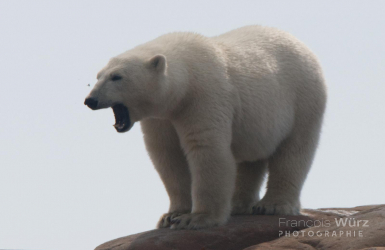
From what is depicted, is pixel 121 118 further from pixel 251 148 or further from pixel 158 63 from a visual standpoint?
pixel 251 148

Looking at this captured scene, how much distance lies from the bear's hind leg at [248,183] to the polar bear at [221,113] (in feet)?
0.05

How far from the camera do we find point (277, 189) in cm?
923

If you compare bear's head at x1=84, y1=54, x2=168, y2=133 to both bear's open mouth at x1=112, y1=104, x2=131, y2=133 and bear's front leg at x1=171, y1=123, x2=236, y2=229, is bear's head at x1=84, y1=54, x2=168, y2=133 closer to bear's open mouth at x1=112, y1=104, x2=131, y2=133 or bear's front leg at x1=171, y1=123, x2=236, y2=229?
bear's open mouth at x1=112, y1=104, x2=131, y2=133

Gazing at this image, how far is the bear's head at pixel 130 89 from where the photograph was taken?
7.53 metres

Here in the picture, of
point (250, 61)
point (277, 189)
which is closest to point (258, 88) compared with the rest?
point (250, 61)

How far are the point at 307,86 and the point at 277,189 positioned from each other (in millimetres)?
1683

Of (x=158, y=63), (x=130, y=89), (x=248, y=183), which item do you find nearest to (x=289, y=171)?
Result: (x=248, y=183)

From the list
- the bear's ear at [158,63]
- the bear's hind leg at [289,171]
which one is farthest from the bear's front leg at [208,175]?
the bear's hind leg at [289,171]

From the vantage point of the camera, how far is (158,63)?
303 inches

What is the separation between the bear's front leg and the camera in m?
7.95

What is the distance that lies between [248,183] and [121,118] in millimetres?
2867

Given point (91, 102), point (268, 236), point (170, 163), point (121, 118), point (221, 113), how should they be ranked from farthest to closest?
point (170, 163)
point (268, 236)
point (221, 113)
point (121, 118)
point (91, 102)

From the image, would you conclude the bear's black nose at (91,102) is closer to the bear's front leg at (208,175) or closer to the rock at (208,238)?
the bear's front leg at (208,175)

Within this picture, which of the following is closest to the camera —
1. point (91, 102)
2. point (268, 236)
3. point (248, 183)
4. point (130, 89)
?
point (91, 102)
